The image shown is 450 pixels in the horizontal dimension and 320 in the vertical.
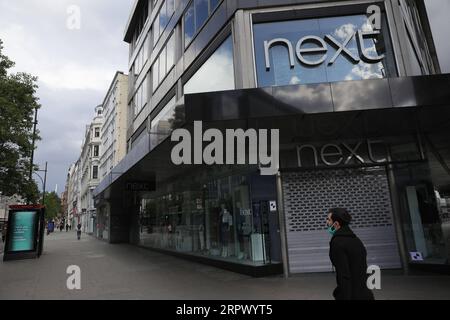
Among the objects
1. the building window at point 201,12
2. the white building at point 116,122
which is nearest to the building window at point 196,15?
the building window at point 201,12

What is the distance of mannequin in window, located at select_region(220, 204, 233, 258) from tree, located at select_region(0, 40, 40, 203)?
11.9m

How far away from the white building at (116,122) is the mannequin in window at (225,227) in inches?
1180

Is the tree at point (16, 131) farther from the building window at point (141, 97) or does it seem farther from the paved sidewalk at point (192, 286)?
the paved sidewalk at point (192, 286)

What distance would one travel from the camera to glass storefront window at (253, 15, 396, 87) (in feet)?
33.8

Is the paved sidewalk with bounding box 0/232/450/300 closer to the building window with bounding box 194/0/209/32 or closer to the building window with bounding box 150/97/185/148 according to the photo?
the building window with bounding box 150/97/185/148

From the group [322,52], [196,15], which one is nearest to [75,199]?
[196,15]

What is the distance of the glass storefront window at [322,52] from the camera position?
10312mm

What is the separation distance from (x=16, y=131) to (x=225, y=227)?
13290 millimetres

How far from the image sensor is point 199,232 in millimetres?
14508

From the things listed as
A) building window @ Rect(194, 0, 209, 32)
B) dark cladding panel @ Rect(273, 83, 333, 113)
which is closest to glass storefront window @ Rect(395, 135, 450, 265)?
dark cladding panel @ Rect(273, 83, 333, 113)

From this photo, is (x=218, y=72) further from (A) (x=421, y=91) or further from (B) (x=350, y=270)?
(B) (x=350, y=270)

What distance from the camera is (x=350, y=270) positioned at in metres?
3.56
